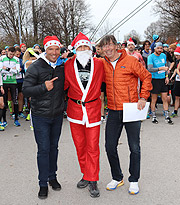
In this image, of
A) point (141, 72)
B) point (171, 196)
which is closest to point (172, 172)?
point (171, 196)

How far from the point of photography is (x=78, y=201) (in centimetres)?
283

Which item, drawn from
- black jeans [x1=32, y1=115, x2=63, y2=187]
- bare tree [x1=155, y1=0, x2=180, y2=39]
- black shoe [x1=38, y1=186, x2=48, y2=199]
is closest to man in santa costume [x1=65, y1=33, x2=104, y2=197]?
black jeans [x1=32, y1=115, x2=63, y2=187]

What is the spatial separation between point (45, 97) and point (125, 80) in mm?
1010

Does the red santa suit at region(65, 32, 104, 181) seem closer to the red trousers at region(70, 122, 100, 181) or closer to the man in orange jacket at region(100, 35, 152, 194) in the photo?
the red trousers at region(70, 122, 100, 181)

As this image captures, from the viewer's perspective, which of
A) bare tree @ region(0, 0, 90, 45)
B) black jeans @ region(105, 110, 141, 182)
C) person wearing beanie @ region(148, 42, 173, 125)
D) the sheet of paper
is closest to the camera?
the sheet of paper

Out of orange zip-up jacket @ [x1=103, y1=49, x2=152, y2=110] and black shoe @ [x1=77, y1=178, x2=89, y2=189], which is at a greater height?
orange zip-up jacket @ [x1=103, y1=49, x2=152, y2=110]

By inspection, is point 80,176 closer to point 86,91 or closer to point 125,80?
point 86,91

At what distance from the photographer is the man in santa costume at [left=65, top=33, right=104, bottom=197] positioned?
9.55ft

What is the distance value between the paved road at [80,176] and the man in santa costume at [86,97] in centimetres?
33

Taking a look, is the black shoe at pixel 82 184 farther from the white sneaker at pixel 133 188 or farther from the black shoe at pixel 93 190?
the white sneaker at pixel 133 188

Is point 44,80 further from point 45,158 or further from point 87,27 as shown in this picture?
point 87,27

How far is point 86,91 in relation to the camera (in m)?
2.90

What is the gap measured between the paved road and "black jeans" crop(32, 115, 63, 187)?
322mm

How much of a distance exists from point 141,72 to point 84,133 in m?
1.08
